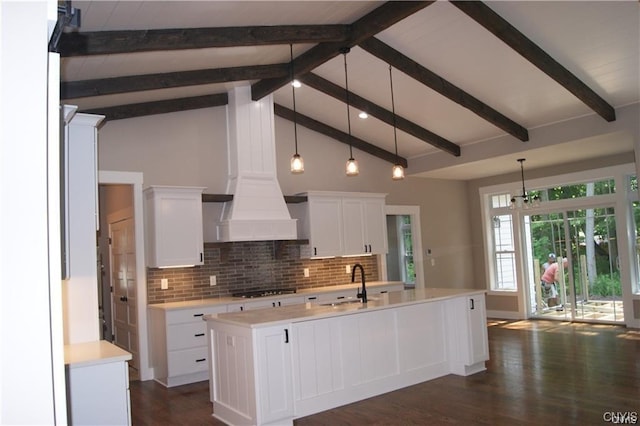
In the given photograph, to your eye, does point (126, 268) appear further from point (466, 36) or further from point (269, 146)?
point (466, 36)

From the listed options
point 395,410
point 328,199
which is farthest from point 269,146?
point 395,410

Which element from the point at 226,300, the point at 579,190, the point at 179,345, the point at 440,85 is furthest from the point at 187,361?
the point at 579,190

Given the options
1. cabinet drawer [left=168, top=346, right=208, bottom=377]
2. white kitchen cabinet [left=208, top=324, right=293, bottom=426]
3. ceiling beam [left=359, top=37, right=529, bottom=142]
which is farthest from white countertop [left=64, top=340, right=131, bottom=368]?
ceiling beam [left=359, top=37, right=529, bottom=142]

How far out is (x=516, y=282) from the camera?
9.74m

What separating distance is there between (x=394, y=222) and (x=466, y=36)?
435 cm

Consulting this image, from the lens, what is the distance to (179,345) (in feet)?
20.0

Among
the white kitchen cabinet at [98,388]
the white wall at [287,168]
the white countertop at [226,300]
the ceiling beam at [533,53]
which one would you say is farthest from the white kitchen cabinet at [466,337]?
the white kitchen cabinet at [98,388]

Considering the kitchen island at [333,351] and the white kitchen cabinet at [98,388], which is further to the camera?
the kitchen island at [333,351]

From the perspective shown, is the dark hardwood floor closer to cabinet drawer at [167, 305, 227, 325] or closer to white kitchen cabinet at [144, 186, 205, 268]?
cabinet drawer at [167, 305, 227, 325]

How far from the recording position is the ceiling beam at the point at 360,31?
4.88 meters

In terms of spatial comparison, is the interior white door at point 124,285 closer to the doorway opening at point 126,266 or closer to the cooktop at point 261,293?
the doorway opening at point 126,266

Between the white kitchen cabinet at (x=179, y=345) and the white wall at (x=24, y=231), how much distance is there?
572cm

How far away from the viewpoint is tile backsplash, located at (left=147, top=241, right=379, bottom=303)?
676 cm

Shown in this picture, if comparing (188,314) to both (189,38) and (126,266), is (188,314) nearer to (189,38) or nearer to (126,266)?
(126,266)
